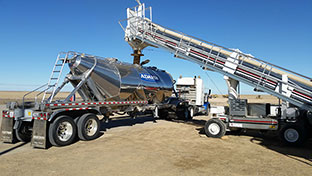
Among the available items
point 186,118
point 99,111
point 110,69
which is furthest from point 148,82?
point 186,118

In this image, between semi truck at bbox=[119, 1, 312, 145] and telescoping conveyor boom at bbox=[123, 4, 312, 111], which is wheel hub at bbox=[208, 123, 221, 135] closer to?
semi truck at bbox=[119, 1, 312, 145]

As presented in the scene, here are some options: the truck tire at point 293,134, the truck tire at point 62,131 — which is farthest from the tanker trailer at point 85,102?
the truck tire at point 293,134

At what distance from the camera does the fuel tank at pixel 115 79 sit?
378 inches

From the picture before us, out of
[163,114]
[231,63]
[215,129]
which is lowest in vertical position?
[215,129]

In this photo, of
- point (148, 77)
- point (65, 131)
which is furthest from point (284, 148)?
point (65, 131)

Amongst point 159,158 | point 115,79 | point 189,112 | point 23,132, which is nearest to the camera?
point 159,158

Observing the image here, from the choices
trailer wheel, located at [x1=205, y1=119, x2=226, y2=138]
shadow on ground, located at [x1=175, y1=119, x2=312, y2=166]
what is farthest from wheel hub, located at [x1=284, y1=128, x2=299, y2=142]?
trailer wheel, located at [x1=205, y1=119, x2=226, y2=138]

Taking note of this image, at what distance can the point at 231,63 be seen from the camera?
32.0 ft

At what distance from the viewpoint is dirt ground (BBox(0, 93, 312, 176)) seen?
5383mm

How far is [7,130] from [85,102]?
9.28 feet

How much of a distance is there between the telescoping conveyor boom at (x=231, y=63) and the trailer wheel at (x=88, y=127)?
217 inches

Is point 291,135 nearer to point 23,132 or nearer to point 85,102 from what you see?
point 85,102

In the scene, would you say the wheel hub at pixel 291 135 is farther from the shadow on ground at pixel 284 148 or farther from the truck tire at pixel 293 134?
the shadow on ground at pixel 284 148

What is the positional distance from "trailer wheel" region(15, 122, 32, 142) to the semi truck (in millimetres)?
7110
